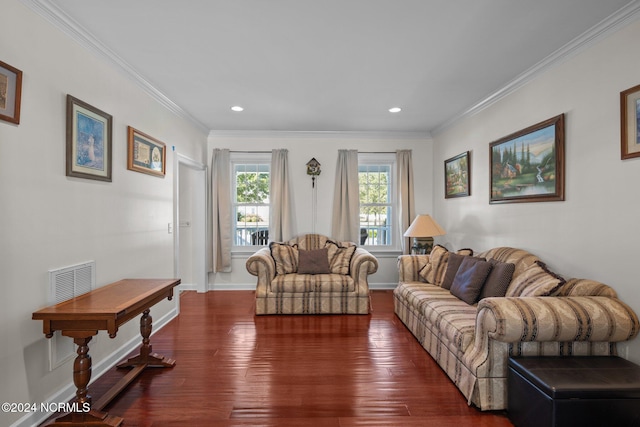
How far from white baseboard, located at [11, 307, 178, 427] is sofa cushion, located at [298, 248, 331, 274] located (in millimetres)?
1741

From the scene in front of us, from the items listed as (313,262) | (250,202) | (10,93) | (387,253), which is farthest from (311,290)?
(10,93)

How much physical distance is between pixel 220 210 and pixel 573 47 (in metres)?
4.65

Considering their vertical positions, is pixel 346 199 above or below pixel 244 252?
above

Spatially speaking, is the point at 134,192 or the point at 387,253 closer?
the point at 134,192

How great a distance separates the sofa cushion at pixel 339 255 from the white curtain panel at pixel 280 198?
0.82 m

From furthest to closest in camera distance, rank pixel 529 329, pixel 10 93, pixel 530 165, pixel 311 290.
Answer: pixel 311 290, pixel 530 165, pixel 529 329, pixel 10 93

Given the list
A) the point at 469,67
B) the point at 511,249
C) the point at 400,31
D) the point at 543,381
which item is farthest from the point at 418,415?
the point at 469,67

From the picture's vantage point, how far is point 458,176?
4480mm

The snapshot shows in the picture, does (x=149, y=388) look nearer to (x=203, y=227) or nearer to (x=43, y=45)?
(x=43, y=45)

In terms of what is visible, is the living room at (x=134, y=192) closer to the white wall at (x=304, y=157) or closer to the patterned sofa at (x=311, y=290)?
the patterned sofa at (x=311, y=290)

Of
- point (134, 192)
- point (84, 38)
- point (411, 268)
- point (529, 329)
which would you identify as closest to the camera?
point (529, 329)

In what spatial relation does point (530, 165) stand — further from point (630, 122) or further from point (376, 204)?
point (376, 204)

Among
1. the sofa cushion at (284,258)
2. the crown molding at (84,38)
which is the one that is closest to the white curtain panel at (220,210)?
the sofa cushion at (284,258)

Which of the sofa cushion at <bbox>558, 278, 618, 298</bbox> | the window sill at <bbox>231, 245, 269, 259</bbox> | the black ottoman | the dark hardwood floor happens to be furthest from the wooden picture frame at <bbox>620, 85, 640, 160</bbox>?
the window sill at <bbox>231, 245, 269, 259</bbox>
